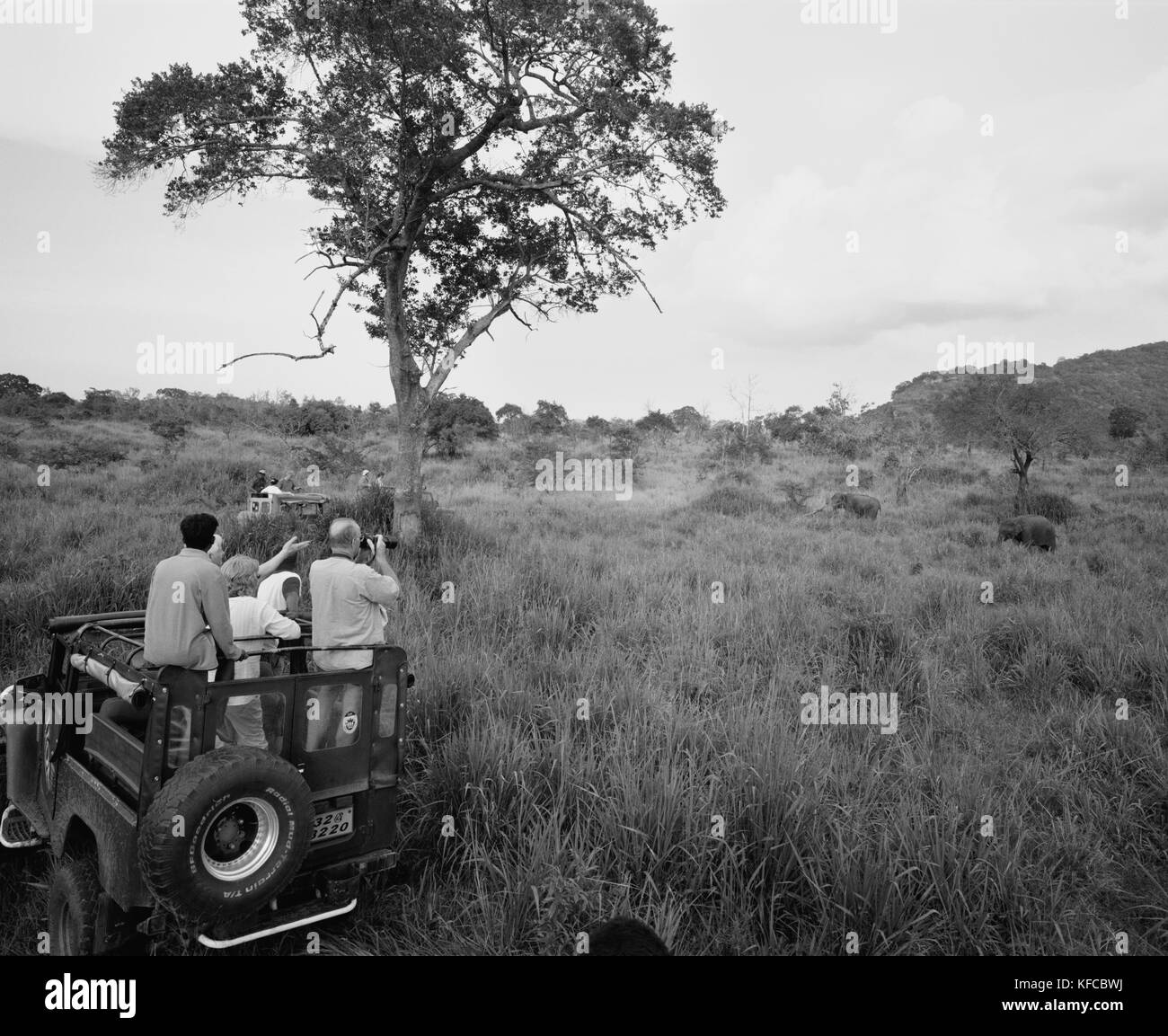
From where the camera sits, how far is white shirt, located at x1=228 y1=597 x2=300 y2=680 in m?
4.03

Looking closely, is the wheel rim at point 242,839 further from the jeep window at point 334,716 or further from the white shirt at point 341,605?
the white shirt at point 341,605

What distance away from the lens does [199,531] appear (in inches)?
132

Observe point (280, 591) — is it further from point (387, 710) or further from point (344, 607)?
point (387, 710)

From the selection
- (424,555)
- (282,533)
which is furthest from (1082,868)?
(282,533)

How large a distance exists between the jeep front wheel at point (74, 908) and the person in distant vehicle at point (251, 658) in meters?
0.69

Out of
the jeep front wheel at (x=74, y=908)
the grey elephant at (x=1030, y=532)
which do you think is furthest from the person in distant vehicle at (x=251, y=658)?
the grey elephant at (x=1030, y=532)

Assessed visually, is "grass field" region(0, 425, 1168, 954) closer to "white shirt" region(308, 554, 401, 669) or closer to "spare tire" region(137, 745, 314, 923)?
"spare tire" region(137, 745, 314, 923)

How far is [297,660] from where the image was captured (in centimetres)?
422

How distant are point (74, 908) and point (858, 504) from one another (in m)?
16.0

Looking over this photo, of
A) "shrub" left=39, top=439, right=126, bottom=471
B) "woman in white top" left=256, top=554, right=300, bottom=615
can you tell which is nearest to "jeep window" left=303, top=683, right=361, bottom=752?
"woman in white top" left=256, top=554, right=300, bottom=615

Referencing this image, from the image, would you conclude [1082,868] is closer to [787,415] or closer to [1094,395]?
[787,415]

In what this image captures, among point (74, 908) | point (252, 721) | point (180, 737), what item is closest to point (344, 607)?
point (252, 721)

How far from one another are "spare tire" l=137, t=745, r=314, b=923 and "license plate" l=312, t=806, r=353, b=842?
244 mm
